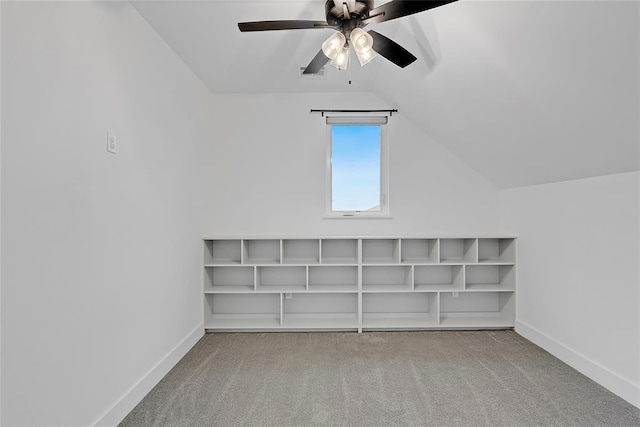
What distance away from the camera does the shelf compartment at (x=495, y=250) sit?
3314 millimetres

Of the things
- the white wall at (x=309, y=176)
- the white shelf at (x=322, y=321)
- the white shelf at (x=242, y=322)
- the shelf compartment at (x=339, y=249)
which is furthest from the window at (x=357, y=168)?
the white shelf at (x=242, y=322)

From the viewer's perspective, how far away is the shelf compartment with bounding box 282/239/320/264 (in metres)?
3.51

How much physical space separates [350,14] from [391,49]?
0.32 metres

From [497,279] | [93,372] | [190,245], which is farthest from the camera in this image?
[497,279]

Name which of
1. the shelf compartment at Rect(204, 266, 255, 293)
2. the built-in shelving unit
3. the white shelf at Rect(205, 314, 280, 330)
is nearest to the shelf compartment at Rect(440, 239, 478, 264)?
the built-in shelving unit

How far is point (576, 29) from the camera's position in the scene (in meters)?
1.46

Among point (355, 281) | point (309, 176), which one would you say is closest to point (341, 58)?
point (309, 176)

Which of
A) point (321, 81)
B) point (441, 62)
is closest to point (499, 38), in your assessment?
point (441, 62)

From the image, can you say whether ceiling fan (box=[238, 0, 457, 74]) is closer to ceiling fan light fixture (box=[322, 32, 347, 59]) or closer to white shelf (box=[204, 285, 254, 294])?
ceiling fan light fixture (box=[322, 32, 347, 59])

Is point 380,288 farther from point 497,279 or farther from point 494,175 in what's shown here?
point 494,175

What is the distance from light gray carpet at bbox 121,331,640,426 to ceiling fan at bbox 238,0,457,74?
2.07 metres

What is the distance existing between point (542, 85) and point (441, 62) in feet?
2.28

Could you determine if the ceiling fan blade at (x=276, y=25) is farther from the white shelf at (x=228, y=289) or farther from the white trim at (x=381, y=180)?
the white shelf at (x=228, y=289)

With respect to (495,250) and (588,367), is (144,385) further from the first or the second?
(495,250)
